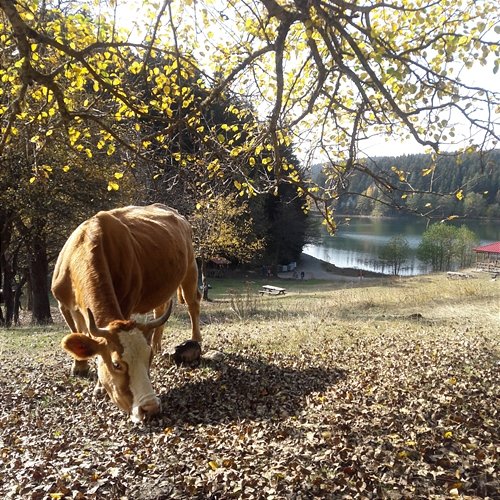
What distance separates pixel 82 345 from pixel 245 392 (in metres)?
3.12

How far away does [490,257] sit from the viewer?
183 ft

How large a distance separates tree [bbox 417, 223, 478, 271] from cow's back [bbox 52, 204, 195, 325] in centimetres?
7115

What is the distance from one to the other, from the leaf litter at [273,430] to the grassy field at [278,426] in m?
0.02

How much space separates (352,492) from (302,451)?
0.82 meters

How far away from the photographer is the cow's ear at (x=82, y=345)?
5.45 m

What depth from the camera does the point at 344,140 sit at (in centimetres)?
835

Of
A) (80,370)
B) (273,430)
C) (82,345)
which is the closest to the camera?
(82,345)

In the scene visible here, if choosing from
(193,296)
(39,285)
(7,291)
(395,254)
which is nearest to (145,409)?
(193,296)

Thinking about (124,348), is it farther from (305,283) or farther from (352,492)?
(305,283)

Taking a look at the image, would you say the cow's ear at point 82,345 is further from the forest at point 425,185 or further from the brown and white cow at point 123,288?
the forest at point 425,185

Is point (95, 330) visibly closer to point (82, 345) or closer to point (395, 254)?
point (82, 345)

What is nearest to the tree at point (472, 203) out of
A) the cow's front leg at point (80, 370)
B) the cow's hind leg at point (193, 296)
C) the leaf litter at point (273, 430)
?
the leaf litter at point (273, 430)

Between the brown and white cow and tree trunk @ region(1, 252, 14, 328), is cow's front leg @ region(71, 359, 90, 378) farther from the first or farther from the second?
tree trunk @ region(1, 252, 14, 328)

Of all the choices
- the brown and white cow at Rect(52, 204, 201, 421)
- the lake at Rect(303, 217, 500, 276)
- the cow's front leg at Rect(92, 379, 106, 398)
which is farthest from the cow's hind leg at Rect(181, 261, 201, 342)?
the lake at Rect(303, 217, 500, 276)
